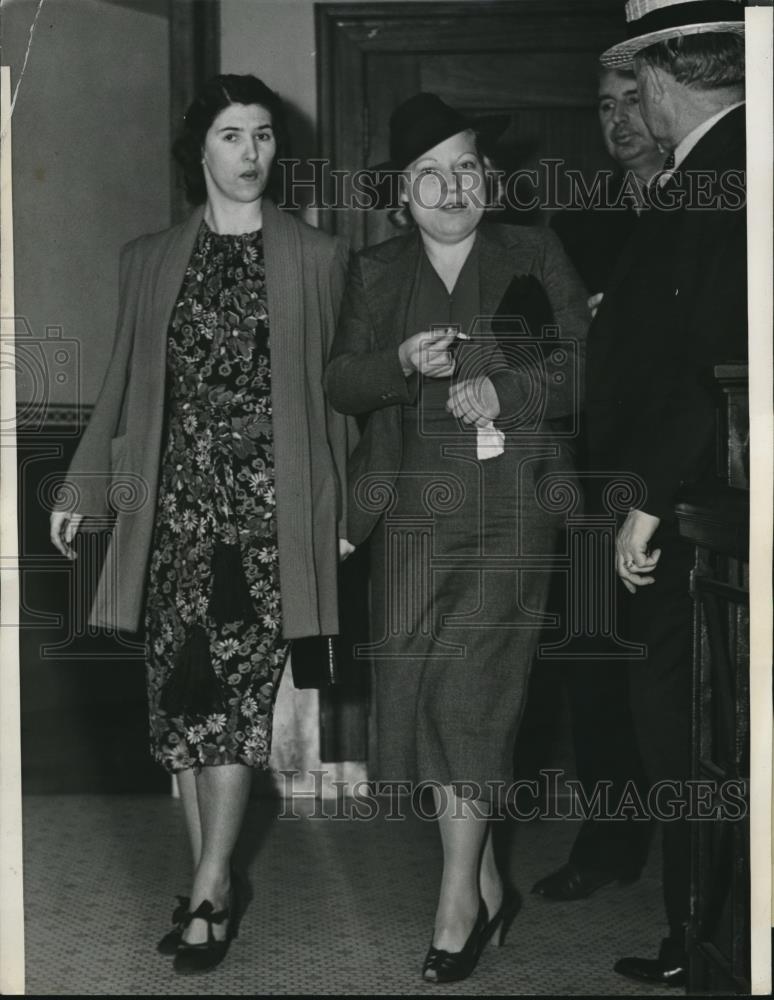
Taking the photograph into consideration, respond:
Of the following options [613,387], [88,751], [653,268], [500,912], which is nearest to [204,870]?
[500,912]

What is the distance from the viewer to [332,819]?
10.3ft

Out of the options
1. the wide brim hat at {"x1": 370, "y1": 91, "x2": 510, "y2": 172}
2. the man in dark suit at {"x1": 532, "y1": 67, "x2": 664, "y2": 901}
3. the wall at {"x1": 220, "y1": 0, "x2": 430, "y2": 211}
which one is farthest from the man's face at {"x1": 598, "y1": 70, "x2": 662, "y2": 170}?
the wall at {"x1": 220, "y1": 0, "x2": 430, "y2": 211}

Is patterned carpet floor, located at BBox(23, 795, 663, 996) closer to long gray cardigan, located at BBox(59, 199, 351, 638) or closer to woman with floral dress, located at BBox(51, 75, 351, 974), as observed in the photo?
woman with floral dress, located at BBox(51, 75, 351, 974)

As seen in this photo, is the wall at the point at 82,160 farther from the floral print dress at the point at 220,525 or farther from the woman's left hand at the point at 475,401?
the woman's left hand at the point at 475,401

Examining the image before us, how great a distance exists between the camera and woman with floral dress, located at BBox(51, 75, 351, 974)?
8.15 ft

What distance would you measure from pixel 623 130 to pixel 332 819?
5.61 feet

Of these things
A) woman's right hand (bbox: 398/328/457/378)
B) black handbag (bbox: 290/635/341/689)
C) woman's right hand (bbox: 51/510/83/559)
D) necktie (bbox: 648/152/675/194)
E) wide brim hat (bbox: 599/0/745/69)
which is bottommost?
black handbag (bbox: 290/635/341/689)

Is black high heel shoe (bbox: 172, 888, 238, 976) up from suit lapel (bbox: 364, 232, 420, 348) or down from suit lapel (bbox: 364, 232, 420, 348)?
down

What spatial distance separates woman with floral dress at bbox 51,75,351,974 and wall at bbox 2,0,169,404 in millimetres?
260

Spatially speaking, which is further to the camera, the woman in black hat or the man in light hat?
the woman in black hat

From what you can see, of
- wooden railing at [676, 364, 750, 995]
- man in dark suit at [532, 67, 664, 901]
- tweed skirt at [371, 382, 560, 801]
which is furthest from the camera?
man in dark suit at [532, 67, 664, 901]

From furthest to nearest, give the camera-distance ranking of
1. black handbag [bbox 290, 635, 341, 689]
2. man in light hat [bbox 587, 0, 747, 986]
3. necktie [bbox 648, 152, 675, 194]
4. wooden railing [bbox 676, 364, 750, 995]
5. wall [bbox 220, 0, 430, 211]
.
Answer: wall [bbox 220, 0, 430, 211] < black handbag [bbox 290, 635, 341, 689] < necktie [bbox 648, 152, 675, 194] < man in light hat [bbox 587, 0, 747, 986] < wooden railing [bbox 676, 364, 750, 995]

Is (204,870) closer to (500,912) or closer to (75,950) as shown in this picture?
(75,950)

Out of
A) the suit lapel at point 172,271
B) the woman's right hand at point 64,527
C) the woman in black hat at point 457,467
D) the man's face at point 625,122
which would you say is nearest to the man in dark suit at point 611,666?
the man's face at point 625,122
